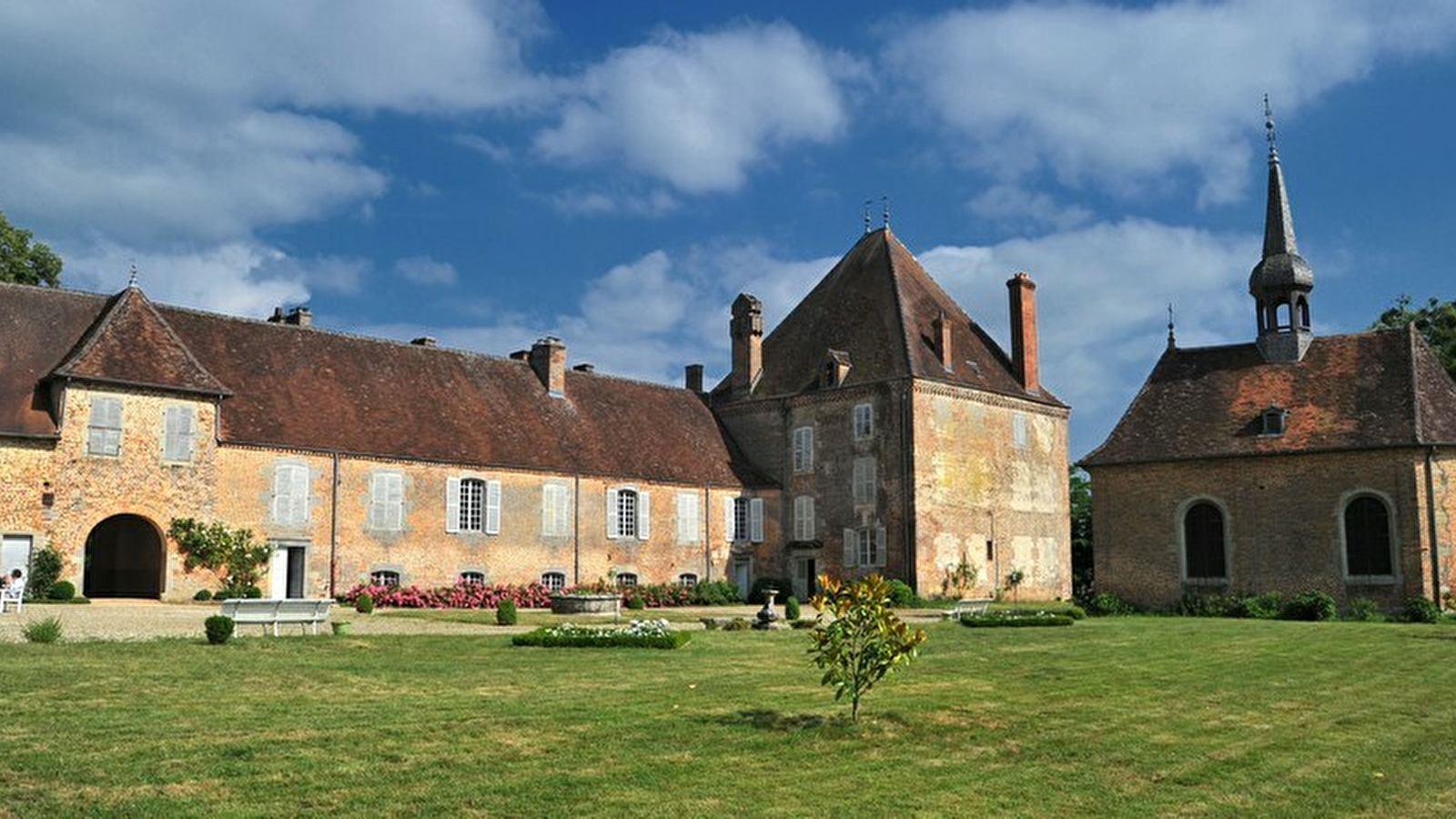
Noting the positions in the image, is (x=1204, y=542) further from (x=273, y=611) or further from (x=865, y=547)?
(x=273, y=611)

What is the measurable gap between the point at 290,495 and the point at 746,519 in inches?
580

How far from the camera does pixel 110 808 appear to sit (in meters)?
6.77

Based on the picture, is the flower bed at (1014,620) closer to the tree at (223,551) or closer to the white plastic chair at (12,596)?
the tree at (223,551)

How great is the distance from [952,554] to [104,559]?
897 inches

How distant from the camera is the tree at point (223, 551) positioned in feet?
88.6

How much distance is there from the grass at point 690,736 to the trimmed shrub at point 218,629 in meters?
0.37

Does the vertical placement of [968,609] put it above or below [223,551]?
below

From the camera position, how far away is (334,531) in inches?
1155

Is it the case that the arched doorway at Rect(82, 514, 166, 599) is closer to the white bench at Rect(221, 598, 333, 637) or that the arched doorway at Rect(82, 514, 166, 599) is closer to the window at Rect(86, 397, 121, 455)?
the window at Rect(86, 397, 121, 455)

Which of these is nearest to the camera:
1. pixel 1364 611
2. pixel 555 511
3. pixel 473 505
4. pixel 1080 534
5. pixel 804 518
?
pixel 1364 611

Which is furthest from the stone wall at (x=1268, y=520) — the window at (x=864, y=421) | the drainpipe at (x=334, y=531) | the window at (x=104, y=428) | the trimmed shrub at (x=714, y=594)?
the window at (x=104, y=428)

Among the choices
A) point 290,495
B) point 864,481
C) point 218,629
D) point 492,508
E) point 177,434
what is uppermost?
point 177,434

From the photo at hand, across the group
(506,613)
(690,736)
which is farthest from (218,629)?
(690,736)

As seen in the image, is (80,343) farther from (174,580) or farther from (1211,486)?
(1211,486)
